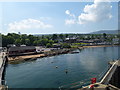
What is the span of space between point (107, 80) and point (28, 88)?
40.3ft

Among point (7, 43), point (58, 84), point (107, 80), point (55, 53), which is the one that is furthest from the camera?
point (7, 43)

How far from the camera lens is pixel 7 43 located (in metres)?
66.6

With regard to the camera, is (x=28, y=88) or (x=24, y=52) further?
(x=24, y=52)

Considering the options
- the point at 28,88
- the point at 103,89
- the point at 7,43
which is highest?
the point at 7,43

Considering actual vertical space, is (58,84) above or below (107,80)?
below

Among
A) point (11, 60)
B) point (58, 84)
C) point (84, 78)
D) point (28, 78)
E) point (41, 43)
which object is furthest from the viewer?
point (41, 43)

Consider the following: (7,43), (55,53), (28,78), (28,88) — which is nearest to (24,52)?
(55,53)

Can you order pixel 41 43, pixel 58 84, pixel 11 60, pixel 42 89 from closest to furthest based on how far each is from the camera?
pixel 42 89 → pixel 58 84 → pixel 11 60 → pixel 41 43

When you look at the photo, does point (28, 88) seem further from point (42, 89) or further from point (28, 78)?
point (28, 78)

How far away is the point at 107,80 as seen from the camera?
18047 mm

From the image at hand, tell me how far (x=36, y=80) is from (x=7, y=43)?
4977 cm

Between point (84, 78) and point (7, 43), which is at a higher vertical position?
point (7, 43)

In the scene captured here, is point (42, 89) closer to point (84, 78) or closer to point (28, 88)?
point (28, 88)

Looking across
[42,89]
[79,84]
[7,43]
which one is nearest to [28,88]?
[42,89]
